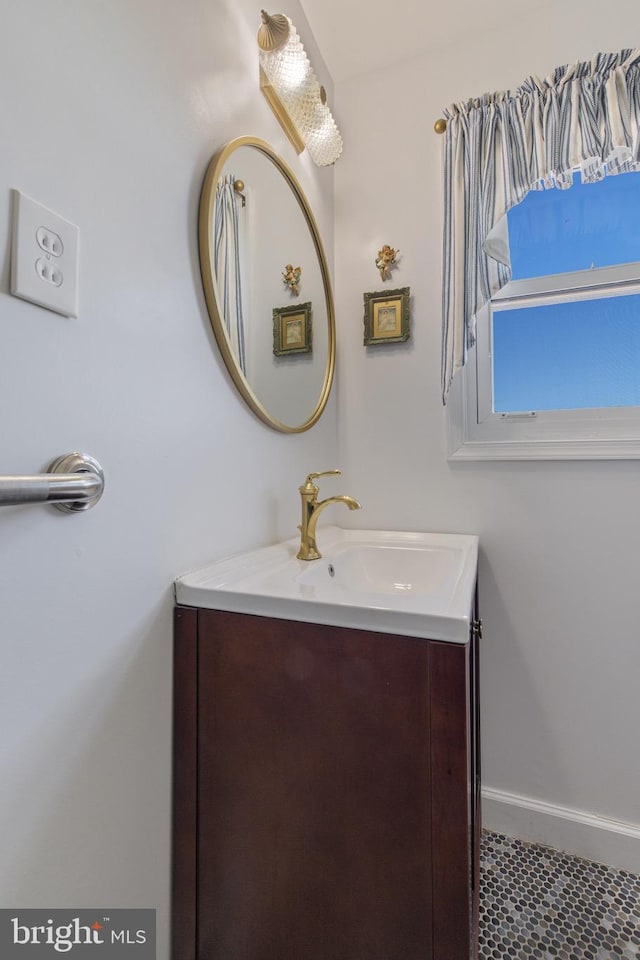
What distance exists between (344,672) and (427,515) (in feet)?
2.83

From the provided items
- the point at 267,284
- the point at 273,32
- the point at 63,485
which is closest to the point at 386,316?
the point at 267,284

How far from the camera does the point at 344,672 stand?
0.64 metres

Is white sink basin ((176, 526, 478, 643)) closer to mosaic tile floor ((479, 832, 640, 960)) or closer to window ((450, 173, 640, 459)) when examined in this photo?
window ((450, 173, 640, 459))

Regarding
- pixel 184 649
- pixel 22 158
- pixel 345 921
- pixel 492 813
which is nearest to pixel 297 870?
pixel 345 921

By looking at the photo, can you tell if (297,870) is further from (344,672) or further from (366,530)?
(366,530)

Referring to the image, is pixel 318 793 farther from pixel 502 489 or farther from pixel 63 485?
pixel 502 489

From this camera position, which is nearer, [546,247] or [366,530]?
[546,247]

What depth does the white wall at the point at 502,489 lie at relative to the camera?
1229mm

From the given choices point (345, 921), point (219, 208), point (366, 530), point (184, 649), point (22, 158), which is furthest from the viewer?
point (366, 530)

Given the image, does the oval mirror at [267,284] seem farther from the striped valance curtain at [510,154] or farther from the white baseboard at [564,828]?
the white baseboard at [564,828]

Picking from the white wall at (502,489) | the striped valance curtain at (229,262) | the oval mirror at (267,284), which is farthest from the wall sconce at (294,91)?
the striped valance curtain at (229,262)

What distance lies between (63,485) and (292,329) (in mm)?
873

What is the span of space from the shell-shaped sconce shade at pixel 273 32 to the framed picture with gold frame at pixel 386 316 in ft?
2.19

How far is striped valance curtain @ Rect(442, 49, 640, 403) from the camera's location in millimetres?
1146
